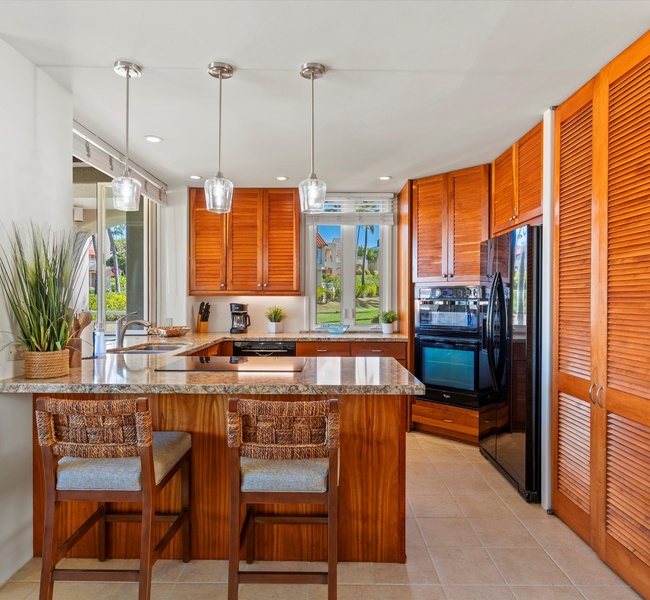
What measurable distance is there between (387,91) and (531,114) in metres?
0.98

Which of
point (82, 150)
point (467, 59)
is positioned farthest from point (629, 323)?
point (82, 150)

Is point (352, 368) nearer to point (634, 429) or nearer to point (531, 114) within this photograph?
point (634, 429)

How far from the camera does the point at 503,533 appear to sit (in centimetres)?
244

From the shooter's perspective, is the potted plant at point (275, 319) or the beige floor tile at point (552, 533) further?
the potted plant at point (275, 319)

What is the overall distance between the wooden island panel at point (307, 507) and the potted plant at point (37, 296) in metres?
0.20

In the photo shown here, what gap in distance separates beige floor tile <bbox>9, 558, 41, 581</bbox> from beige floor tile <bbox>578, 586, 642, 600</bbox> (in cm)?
241

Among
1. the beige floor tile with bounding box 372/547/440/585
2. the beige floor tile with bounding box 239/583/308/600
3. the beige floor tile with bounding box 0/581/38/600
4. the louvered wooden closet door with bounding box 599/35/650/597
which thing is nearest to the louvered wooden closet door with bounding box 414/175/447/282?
the louvered wooden closet door with bounding box 599/35/650/597

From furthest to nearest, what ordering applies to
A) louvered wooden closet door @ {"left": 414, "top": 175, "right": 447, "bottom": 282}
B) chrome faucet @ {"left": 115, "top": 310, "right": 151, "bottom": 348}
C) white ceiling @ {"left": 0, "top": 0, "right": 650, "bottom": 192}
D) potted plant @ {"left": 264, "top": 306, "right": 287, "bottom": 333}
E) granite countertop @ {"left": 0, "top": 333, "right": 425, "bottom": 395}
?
potted plant @ {"left": 264, "top": 306, "right": 287, "bottom": 333}, louvered wooden closet door @ {"left": 414, "top": 175, "right": 447, "bottom": 282}, chrome faucet @ {"left": 115, "top": 310, "right": 151, "bottom": 348}, granite countertop @ {"left": 0, "top": 333, "right": 425, "bottom": 395}, white ceiling @ {"left": 0, "top": 0, "right": 650, "bottom": 192}

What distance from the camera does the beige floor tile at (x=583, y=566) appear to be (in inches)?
79.7

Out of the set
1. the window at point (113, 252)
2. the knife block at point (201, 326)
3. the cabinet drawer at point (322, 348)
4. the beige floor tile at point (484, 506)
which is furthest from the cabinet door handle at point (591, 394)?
the knife block at point (201, 326)

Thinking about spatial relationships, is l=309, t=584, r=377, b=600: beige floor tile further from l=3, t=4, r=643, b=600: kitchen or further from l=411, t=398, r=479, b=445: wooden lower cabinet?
l=411, t=398, r=479, b=445: wooden lower cabinet

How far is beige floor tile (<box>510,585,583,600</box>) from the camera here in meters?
1.91

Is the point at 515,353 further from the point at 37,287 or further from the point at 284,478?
the point at 37,287

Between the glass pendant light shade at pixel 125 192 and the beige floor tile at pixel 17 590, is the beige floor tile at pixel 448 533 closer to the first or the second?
the beige floor tile at pixel 17 590
